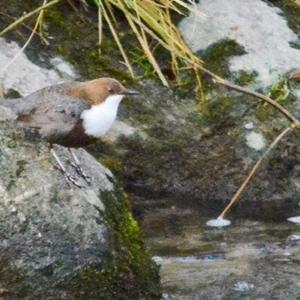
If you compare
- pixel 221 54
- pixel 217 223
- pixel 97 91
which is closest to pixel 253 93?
pixel 97 91

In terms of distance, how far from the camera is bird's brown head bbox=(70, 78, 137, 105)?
4691 mm

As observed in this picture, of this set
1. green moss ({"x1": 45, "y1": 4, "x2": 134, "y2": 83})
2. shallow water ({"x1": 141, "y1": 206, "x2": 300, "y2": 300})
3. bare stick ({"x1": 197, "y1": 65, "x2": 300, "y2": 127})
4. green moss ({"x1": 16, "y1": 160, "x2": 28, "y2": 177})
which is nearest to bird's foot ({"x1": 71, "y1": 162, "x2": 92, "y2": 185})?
green moss ({"x1": 16, "y1": 160, "x2": 28, "y2": 177})

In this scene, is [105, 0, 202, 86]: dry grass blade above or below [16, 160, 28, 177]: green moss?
above

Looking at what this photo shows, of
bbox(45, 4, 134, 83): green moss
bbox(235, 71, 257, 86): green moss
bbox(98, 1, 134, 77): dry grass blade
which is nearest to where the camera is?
bbox(98, 1, 134, 77): dry grass blade

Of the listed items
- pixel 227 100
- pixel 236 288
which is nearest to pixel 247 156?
pixel 227 100

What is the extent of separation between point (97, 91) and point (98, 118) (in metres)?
0.18

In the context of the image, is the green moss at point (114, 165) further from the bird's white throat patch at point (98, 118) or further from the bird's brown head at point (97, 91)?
the bird's white throat patch at point (98, 118)

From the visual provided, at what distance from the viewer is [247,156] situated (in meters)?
6.32

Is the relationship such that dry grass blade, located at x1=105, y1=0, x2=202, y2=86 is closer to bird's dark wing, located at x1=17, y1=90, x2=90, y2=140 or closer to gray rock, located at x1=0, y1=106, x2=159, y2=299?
bird's dark wing, located at x1=17, y1=90, x2=90, y2=140

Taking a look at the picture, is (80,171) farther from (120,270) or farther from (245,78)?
(245,78)

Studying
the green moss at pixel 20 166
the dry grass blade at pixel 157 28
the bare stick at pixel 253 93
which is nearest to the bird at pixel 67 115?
the green moss at pixel 20 166

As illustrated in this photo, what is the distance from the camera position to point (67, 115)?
4.59 m

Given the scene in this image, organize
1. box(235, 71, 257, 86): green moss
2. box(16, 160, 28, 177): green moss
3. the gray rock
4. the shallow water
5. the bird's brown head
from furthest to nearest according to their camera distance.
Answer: box(235, 71, 257, 86): green moss → the shallow water → the bird's brown head → box(16, 160, 28, 177): green moss → the gray rock

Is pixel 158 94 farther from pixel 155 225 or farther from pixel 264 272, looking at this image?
pixel 264 272
